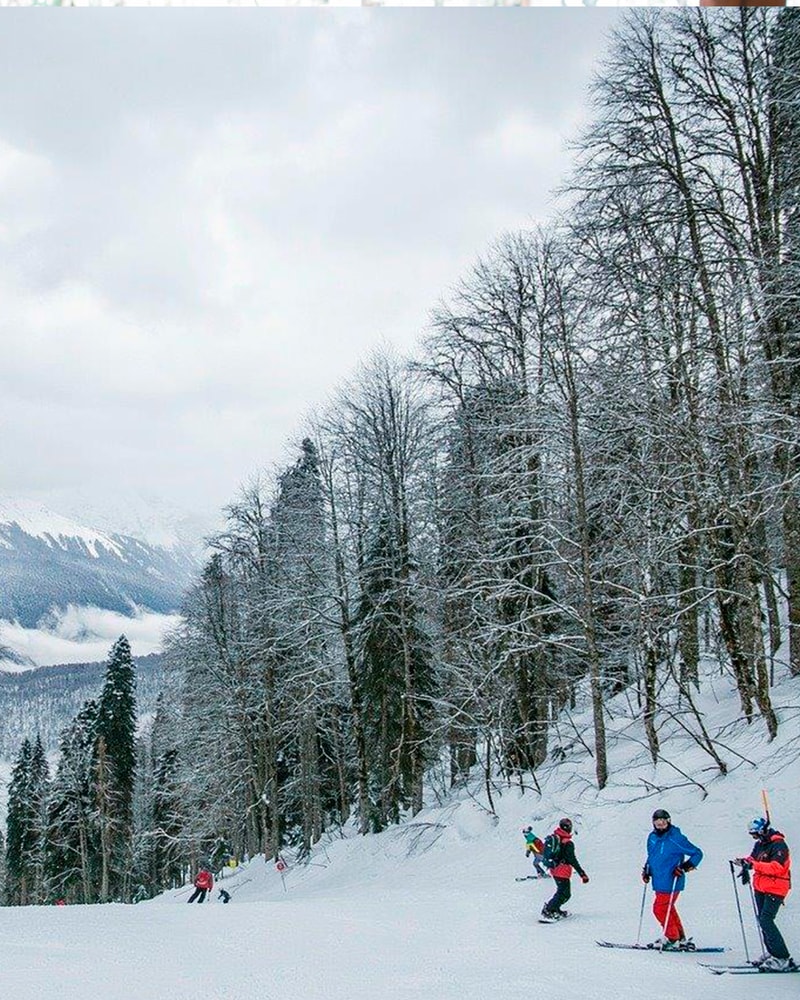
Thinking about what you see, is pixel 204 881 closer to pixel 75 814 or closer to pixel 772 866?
pixel 772 866

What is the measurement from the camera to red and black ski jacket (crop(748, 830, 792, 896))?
793cm

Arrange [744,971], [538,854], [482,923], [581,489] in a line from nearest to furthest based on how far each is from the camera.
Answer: [744,971]
[482,923]
[538,854]
[581,489]

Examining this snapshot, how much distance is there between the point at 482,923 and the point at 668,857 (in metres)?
3.54

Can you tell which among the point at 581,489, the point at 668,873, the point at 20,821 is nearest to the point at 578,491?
the point at 581,489

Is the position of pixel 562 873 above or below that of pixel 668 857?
below

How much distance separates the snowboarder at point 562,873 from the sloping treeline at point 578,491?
280 cm

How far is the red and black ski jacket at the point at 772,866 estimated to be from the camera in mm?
7930

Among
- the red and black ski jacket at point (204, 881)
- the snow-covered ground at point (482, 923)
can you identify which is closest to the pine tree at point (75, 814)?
the red and black ski jacket at point (204, 881)

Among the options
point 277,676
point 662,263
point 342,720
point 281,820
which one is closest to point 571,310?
point 662,263

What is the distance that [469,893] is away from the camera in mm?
14422

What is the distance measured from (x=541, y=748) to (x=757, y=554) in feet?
27.9

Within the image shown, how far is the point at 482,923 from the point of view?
457 inches

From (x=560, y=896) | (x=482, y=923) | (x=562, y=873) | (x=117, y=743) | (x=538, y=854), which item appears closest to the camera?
(x=562, y=873)

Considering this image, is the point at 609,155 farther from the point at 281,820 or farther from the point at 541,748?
the point at 281,820
